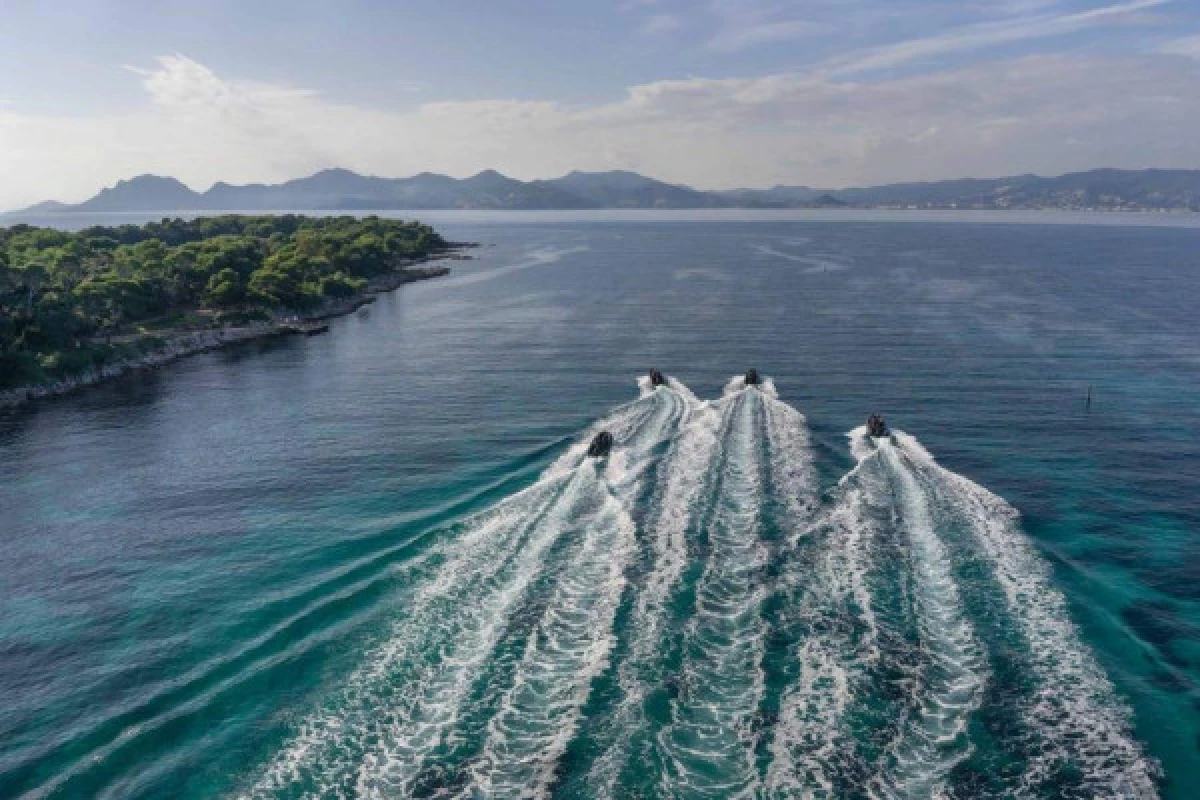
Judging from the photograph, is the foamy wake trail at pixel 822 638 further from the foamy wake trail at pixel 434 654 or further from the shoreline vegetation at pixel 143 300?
the shoreline vegetation at pixel 143 300

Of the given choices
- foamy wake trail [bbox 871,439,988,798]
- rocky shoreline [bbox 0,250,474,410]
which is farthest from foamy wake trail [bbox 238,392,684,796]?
rocky shoreline [bbox 0,250,474,410]

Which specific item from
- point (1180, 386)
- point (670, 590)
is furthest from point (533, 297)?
point (670, 590)

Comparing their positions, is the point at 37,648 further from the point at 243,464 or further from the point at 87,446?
the point at 87,446

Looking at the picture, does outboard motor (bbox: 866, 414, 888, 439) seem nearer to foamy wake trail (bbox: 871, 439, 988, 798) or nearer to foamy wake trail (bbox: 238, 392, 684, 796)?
foamy wake trail (bbox: 871, 439, 988, 798)

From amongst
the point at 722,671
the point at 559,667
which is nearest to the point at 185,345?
the point at 559,667

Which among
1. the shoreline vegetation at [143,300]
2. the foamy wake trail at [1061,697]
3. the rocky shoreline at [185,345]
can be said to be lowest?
the foamy wake trail at [1061,697]

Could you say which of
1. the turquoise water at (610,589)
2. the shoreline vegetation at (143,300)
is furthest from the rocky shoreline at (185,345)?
the turquoise water at (610,589)
